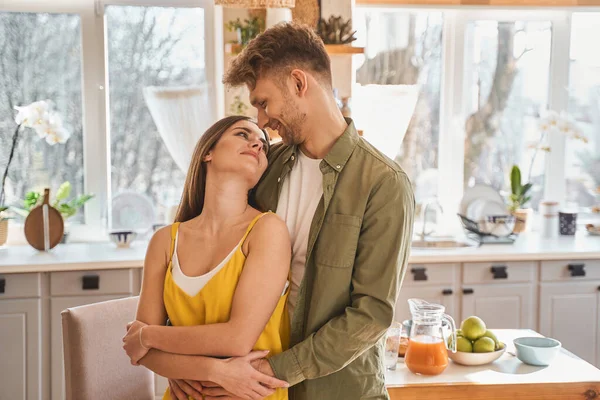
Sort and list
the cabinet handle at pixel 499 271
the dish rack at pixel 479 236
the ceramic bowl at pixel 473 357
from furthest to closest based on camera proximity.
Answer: the dish rack at pixel 479 236 < the cabinet handle at pixel 499 271 < the ceramic bowl at pixel 473 357

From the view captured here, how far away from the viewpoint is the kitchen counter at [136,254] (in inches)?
135

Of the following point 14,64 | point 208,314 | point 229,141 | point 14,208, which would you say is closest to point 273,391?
point 208,314

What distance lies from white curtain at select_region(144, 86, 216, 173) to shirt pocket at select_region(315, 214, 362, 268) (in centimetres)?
243

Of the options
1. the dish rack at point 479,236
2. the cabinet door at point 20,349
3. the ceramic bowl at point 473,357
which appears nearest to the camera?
the ceramic bowl at point 473,357

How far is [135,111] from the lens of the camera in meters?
4.19

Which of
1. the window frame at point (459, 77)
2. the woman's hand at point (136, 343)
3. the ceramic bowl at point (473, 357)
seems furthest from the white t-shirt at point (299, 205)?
the window frame at point (459, 77)

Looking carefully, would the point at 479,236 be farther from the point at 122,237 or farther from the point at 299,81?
the point at 299,81

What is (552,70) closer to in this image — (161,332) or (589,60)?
(589,60)

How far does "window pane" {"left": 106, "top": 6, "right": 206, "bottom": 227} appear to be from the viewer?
4160mm

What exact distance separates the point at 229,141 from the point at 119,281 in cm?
184

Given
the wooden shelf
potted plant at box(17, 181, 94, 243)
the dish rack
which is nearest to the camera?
the wooden shelf

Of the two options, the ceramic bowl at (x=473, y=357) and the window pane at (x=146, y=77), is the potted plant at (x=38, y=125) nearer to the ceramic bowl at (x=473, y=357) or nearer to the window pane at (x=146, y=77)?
the window pane at (x=146, y=77)

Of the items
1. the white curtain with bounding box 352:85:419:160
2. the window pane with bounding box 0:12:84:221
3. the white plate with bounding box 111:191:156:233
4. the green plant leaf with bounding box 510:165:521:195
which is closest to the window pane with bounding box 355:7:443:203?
the white curtain with bounding box 352:85:419:160

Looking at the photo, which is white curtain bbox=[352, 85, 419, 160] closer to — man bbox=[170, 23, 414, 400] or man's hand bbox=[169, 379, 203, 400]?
man bbox=[170, 23, 414, 400]
